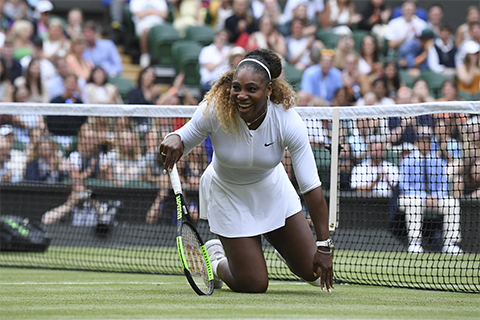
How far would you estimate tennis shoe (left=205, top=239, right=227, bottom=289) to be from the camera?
19.4ft

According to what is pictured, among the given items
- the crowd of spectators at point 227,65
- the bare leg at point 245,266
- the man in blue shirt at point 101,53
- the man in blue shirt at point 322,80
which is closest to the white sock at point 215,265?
the bare leg at point 245,266

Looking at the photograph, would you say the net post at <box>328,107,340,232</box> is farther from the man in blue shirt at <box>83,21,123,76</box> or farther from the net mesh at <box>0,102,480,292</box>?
the man in blue shirt at <box>83,21,123,76</box>

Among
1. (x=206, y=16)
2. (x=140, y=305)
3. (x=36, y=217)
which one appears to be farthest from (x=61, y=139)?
(x=206, y=16)

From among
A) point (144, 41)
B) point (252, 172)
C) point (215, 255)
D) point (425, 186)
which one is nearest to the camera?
point (252, 172)

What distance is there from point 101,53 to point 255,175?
8995 mm

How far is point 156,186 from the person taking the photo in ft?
30.4

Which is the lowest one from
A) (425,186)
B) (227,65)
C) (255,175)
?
(425,186)

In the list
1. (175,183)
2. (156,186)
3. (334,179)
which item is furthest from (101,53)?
(175,183)

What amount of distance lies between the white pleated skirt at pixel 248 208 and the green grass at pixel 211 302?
0.51 m

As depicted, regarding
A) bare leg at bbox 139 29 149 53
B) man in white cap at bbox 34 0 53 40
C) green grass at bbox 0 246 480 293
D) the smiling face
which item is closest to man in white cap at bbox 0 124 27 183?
A: green grass at bbox 0 246 480 293

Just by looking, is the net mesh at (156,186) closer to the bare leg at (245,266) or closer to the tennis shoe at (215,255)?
the tennis shoe at (215,255)

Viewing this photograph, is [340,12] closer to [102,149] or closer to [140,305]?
[102,149]

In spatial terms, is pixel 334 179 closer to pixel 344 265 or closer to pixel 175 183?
pixel 344 265

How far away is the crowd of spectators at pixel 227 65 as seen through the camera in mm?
8328
